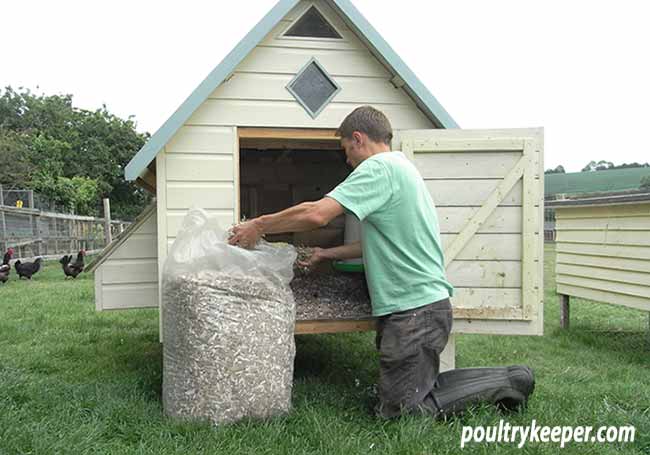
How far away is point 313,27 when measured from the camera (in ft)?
12.2

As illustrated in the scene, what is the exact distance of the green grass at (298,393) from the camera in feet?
8.87

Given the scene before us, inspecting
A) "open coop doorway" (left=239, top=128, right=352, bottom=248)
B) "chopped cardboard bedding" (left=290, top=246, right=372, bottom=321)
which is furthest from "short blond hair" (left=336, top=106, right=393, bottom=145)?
"open coop doorway" (left=239, top=128, right=352, bottom=248)

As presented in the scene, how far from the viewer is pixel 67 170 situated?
30047mm

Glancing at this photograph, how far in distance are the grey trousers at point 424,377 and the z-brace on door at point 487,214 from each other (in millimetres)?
516

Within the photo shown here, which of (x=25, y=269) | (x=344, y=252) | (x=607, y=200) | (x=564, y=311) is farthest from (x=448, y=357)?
(x=25, y=269)

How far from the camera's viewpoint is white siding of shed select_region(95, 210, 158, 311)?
13.1ft

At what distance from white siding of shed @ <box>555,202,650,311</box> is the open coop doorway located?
3.00 metres

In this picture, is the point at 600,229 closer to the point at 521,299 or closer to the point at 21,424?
the point at 521,299

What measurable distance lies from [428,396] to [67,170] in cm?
3071

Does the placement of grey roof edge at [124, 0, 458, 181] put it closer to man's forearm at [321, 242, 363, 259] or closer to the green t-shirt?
the green t-shirt

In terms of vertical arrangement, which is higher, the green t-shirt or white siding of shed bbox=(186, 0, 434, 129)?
white siding of shed bbox=(186, 0, 434, 129)

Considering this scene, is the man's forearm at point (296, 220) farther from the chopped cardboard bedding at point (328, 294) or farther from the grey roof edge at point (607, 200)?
the grey roof edge at point (607, 200)

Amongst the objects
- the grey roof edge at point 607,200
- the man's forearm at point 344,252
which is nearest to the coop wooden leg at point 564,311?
the grey roof edge at point 607,200

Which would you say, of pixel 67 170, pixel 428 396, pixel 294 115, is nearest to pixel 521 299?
pixel 428 396
